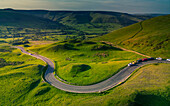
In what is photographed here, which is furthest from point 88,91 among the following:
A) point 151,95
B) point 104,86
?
point 151,95

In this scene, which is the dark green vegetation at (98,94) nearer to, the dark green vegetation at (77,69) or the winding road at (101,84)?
the winding road at (101,84)

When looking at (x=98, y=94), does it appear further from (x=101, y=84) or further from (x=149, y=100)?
(x=149, y=100)

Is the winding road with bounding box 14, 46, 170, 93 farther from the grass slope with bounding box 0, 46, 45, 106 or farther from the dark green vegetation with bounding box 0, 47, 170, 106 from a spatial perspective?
the grass slope with bounding box 0, 46, 45, 106

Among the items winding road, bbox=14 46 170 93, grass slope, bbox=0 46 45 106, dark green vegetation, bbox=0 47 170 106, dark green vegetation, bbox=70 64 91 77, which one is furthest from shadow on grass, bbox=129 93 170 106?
grass slope, bbox=0 46 45 106

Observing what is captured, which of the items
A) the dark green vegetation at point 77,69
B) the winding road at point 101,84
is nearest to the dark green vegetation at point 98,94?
the winding road at point 101,84

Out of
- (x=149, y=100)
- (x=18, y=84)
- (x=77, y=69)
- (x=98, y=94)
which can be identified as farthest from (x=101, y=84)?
(x=18, y=84)

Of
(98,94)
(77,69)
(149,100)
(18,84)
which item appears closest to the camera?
(149,100)

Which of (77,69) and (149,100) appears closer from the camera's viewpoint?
(149,100)

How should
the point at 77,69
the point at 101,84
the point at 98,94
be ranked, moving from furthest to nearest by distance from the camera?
1. the point at 77,69
2. the point at 101,84
3. the point at 98,94
